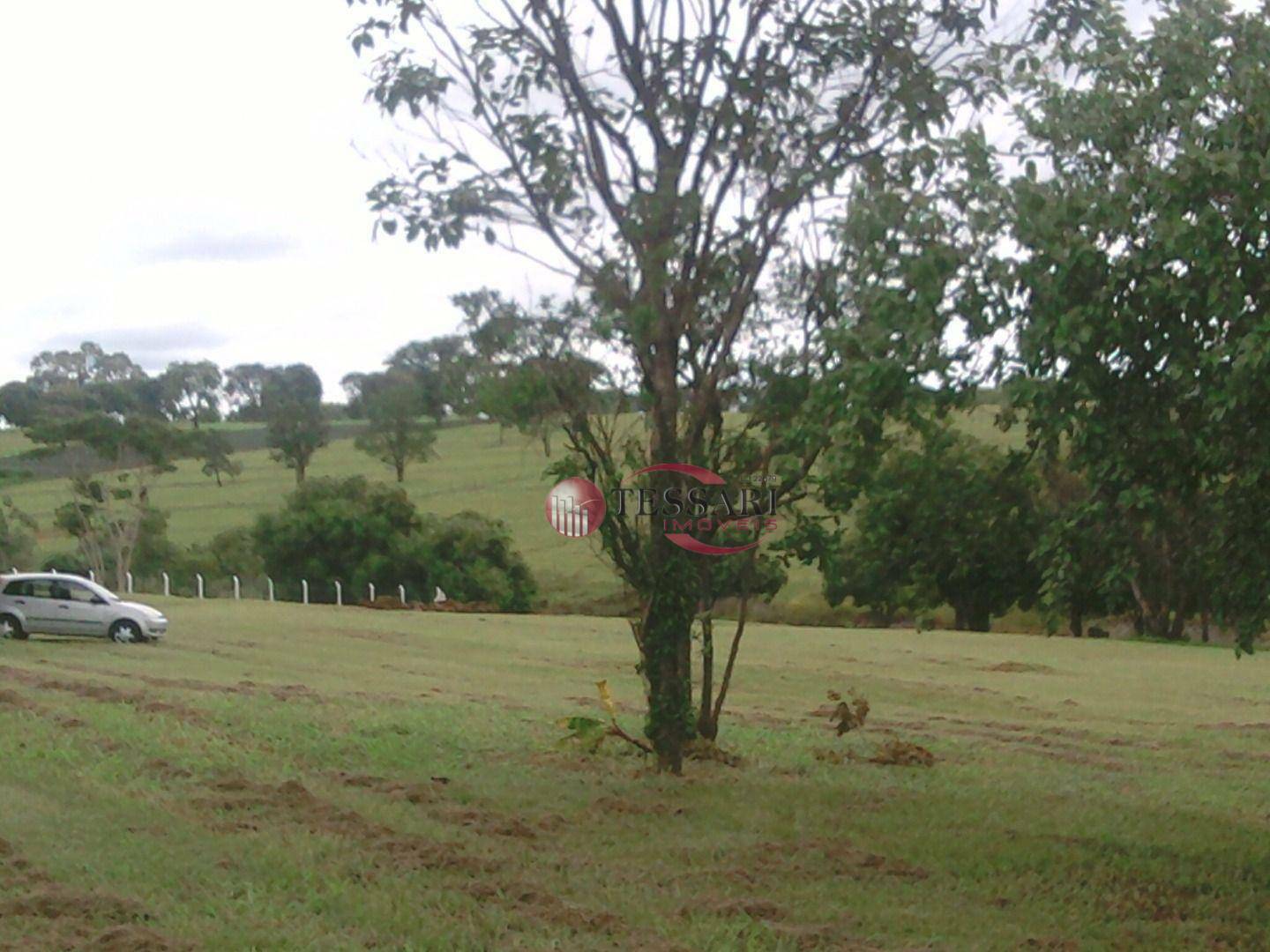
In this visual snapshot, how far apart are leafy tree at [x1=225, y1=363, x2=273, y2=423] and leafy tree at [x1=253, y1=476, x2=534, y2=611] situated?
24.3 metres

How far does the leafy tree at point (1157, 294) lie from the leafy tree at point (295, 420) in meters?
67.8

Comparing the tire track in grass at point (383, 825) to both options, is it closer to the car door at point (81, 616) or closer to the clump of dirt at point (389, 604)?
the car door at point (81, 616)

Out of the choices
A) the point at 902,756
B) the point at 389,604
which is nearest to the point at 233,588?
the point at 389,604

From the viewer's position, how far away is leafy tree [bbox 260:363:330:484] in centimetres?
7731

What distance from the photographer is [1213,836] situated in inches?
471

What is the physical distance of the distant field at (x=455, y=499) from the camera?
2307 inches

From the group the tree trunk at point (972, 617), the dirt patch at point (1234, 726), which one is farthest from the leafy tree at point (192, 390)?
the dirt patch at point (1234, 726)

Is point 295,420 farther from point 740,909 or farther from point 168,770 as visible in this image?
point 740,909

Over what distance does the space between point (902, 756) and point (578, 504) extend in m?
4.75

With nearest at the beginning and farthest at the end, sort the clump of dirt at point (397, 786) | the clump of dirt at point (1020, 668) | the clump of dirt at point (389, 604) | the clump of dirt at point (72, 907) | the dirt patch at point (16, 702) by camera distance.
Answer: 1. the clump of dirt at point (72, 907)
2. the clump of dirt at point (397, 786)
3. the dirt patch at point (16, 702)
4. the clump of dirt at point (1020, 668)
5. the clump of dirt at point (389, 604)

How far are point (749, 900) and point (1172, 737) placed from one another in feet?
41.8

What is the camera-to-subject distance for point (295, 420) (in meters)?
78.0

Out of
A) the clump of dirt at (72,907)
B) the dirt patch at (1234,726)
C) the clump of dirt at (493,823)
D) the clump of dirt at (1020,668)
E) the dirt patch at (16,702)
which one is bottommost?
the dirt patch at (1234,726)

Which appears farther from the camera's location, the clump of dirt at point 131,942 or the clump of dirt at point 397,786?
the clump of dirt at point 397,786
